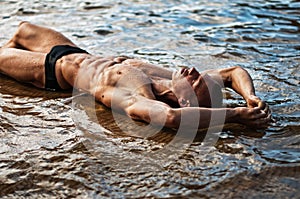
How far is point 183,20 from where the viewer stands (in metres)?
6.61

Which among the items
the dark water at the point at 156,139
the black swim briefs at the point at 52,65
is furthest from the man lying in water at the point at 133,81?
the dark water at the point at 156,139

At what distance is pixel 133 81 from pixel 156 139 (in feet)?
2.20

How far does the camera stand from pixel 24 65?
449cm

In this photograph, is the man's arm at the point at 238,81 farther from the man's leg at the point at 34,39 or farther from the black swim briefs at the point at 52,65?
the man's leg at the point at 34,39

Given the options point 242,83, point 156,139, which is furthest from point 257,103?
point 156,139

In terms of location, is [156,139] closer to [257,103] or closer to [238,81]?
[257,103]

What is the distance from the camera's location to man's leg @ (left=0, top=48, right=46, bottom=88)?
14.6ft

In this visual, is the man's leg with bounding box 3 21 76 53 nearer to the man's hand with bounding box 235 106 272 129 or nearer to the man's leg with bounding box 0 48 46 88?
the man's leg with bounding box 0 48 46 88

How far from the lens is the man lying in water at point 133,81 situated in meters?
3.53

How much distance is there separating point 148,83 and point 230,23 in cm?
279

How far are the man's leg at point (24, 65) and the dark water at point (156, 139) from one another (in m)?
0.09

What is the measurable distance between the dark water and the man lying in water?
109 mm

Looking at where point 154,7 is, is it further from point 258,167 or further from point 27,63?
point 258,167

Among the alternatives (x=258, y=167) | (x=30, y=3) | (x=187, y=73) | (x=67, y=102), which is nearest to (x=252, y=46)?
(x=187, y=73)
